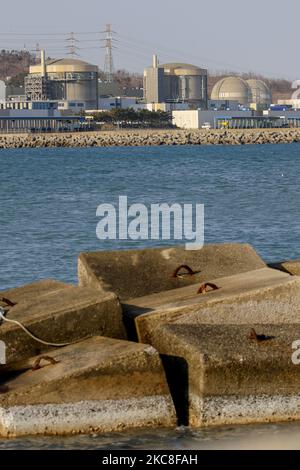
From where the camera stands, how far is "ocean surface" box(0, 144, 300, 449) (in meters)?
7.20

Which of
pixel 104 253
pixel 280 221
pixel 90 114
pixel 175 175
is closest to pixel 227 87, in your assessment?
pixel 90 114

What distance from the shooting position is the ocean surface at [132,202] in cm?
720

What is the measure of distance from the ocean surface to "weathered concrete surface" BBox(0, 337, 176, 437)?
87 millimetres

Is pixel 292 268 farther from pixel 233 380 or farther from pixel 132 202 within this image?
pixel 132 202

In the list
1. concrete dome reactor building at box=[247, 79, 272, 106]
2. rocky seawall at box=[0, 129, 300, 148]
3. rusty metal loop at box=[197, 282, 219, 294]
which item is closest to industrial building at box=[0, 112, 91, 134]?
rocky seawall at box=[0, 129, 300, 148]

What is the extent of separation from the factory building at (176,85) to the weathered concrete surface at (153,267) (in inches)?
6187

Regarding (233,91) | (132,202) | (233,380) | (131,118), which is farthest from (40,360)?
(233,91)

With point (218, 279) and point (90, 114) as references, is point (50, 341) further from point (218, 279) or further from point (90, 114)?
point (90, 114)

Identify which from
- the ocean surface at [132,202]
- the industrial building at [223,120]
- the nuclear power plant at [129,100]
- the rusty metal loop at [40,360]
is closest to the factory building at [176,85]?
the nuclear power plant at [129,100]

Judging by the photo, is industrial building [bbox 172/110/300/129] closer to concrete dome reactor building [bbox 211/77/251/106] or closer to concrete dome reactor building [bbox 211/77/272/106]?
concrete dome reactor building [bbox 211/77/272/106]

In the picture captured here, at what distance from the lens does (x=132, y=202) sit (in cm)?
3412

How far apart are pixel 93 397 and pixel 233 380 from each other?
86 cm

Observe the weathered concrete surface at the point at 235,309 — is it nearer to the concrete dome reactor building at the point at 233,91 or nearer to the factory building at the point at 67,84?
the factory building at the point at 67,84
